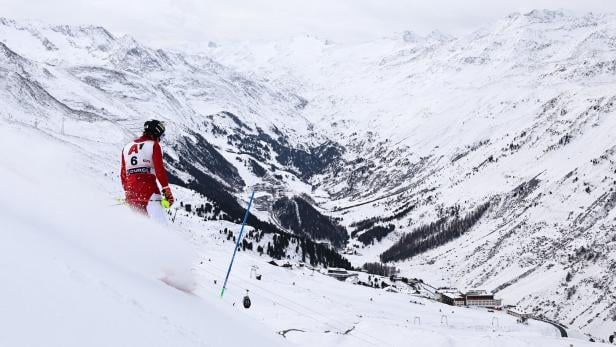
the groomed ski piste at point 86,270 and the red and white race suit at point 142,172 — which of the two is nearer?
the groomed ski piste at point 86,270

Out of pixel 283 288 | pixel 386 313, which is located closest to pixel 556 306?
pixel 386 313

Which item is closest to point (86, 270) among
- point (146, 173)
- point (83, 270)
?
point (83, 270)

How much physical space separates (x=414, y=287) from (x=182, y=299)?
541ft

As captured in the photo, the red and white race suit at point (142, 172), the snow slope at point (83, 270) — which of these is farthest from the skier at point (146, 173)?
the snow slope at point (83, 270)

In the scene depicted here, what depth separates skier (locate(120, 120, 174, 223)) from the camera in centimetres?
1312

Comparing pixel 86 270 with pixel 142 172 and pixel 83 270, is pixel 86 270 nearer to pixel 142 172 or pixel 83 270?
pixel 83 270

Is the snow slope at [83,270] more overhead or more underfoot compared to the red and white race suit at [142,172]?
more underfoot

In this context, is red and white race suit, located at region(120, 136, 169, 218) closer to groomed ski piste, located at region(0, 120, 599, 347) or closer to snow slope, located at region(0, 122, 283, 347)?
groomed ski piste, located at region(0, 120, 599, 347)

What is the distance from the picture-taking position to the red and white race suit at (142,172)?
13148 millimetres

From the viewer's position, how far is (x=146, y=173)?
13.4 m

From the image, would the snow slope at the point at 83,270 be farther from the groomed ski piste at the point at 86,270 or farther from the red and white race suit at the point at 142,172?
the red and white race suit at the point at 142,172

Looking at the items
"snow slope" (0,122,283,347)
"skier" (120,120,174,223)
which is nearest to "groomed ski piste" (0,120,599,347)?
"snow slope" (0,122,283,347)

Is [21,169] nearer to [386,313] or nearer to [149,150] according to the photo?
[149,150]

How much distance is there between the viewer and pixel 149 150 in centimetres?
1326
